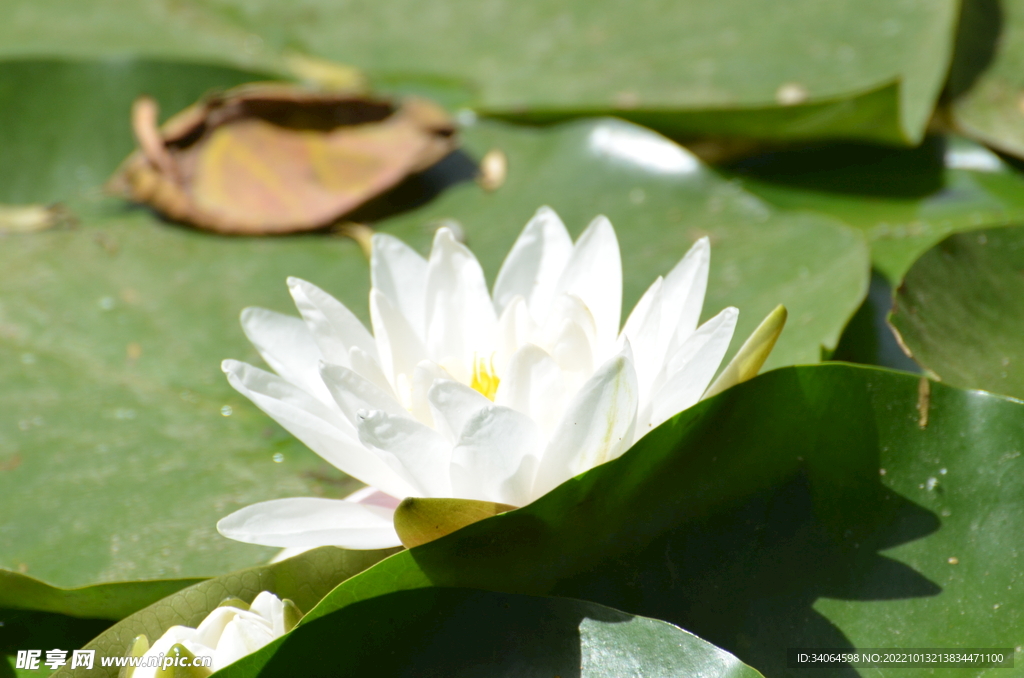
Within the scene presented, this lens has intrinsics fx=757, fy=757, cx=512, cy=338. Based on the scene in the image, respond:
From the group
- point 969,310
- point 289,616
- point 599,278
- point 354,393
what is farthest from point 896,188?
point 289,616

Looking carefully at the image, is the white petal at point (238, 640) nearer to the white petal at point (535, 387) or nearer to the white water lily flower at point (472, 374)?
the white water lily flower at point (472, 374)

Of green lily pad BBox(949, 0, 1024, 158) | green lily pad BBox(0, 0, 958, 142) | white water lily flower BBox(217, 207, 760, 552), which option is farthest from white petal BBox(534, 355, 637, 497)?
green lily pad BBox(949, 0, 1024, 158)

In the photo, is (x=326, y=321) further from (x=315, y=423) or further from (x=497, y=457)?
(x=497, y=457)

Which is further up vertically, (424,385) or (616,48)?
(616,48)

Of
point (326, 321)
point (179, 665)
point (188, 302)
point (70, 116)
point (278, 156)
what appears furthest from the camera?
point (70, 116)

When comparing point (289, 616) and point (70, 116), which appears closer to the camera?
point (289, 616)

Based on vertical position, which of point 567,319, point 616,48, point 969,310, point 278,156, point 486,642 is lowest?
point 486,642

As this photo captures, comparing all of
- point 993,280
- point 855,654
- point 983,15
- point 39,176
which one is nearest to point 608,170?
point 993,280
